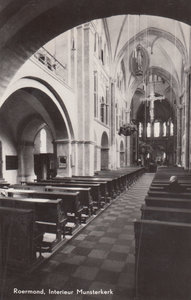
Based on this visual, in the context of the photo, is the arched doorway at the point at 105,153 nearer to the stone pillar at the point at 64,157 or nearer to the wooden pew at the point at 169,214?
the stone pillar at the point at 64,157

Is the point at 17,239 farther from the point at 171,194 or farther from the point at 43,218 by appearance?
the point at 171,194

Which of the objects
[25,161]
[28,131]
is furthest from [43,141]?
[25,161]

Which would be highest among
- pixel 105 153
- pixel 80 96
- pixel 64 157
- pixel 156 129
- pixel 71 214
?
pixel 156 129

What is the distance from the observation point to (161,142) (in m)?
43.2

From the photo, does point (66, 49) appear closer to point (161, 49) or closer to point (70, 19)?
point (70, 19)

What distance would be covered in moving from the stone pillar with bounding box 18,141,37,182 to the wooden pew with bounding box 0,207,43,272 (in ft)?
40.7

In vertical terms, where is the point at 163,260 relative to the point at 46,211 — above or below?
below

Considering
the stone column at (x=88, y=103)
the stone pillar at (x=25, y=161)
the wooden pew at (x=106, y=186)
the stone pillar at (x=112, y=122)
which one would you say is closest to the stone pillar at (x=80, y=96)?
the stone column at (x=88, y=103)

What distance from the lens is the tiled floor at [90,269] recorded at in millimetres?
3262

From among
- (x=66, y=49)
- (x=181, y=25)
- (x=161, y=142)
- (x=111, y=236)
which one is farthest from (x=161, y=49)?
(x=111, y=236)

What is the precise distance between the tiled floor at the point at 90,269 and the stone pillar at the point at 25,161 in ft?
35.9

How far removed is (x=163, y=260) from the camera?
3.13 meters

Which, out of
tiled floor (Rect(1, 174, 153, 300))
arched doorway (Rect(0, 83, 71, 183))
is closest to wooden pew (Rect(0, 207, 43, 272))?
tiled floor (Rect(1, 174, 153, 300))

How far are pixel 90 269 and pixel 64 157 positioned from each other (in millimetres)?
9764
